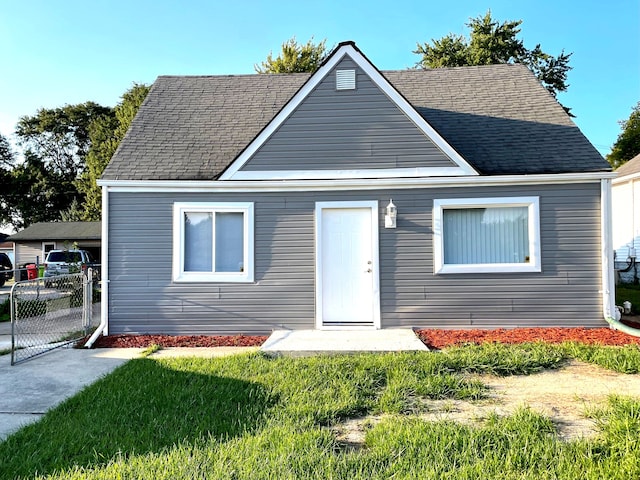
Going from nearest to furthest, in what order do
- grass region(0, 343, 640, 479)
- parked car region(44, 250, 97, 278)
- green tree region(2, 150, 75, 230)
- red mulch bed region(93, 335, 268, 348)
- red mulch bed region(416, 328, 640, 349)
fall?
1. grass region(0, 343, 640, 479)
2. red mulch bed region(416, 328, 640, 349)
3. red mulch bed region(93, 335, 268, 348)
4. parked car region(44, 250, 97, 278)
5. green tree region(2, 150, 75, 230)

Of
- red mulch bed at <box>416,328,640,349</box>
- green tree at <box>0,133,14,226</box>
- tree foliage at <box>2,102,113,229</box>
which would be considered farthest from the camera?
tree foliage at <box>2,102,113,229</box>

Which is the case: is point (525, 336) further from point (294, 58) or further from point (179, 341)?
point (294, 58)

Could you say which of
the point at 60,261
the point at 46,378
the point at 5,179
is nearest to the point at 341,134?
the point at 46,378

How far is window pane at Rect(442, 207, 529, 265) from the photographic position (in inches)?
285

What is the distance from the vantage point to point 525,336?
21.6 ft

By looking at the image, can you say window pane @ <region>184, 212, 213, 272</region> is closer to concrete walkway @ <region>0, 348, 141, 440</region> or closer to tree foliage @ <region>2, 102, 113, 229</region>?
concrete walkway @ <region>0, 348, 141, 440</region>

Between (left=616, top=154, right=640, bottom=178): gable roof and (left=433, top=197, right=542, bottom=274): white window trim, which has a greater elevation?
(left=616, top=154, right=640, bottom=178): gable roof

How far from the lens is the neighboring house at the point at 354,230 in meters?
7.12

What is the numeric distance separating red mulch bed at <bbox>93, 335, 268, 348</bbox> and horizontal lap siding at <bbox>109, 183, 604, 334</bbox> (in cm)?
19

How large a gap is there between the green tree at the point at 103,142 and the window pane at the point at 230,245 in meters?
27.7

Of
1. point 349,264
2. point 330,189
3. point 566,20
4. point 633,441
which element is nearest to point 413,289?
point 349,264

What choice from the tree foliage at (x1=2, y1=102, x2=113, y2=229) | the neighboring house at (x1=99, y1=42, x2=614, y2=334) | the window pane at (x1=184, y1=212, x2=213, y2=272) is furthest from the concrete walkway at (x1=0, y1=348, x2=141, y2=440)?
the tree foliage at (x1=2, y1=102, x2=113, y2=229)

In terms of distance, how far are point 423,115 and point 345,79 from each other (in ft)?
5.90

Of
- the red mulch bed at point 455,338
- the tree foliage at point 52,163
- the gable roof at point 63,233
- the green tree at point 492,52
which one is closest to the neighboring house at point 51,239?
the gable roof at point 63,233
